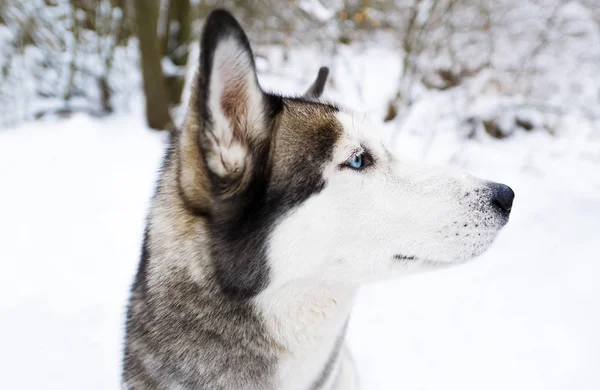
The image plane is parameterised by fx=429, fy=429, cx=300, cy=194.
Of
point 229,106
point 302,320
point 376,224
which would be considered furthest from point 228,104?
point 302,320

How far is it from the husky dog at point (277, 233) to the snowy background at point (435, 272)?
0.48m

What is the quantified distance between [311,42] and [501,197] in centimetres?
714

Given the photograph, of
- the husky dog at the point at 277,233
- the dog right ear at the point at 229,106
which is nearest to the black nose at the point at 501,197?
the husky dog at the point at 277,233

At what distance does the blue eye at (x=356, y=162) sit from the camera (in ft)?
4.95

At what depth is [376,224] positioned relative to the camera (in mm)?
1466

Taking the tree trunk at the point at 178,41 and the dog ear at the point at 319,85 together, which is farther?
the tree trunk at the point at 178,41

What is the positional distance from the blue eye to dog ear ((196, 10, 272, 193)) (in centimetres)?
31

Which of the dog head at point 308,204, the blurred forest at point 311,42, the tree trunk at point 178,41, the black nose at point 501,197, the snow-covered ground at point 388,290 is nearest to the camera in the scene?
the dog head at point 308,204

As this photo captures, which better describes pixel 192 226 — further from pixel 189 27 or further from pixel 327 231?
pixel 189 27

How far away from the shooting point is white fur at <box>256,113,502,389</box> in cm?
144

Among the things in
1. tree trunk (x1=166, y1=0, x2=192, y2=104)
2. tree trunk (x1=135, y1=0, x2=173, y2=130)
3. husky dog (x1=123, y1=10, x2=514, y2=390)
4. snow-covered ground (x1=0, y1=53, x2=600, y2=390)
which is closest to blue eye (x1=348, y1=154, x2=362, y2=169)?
husky dog (x1=123, y1=10, x2=514, y2=390)

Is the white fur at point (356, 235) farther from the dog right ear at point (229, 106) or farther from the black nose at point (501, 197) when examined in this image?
the dog right ear at point (229, 106)

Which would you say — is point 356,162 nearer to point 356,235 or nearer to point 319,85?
point 356,235

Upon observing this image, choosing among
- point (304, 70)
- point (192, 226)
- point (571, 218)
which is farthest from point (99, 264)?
point (304, 70)
